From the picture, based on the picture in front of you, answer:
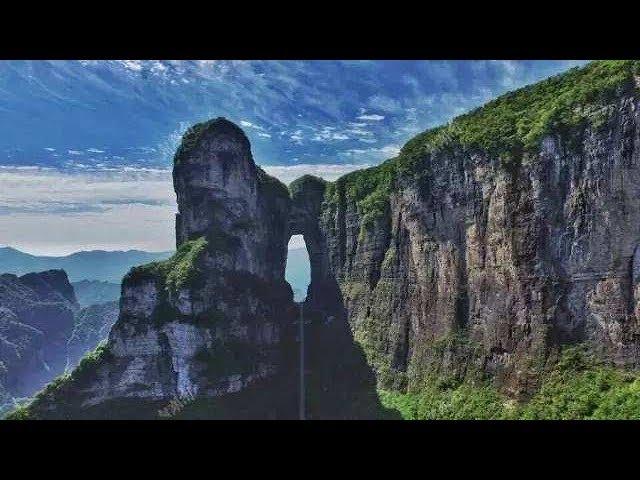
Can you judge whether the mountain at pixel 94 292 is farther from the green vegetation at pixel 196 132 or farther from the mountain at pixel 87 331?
the green vegetation at pixel 196 132

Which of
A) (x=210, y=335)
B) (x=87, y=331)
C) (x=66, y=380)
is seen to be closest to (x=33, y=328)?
(x=87, y=331)

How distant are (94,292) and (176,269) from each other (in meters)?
135

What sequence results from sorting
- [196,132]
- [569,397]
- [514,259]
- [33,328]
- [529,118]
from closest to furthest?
[569,397] → [514,259] → [529,118] → [196,132] → [33,328]

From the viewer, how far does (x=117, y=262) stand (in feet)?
640

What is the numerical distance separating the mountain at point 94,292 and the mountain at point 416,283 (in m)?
122

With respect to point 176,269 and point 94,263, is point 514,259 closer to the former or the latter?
point 176,269

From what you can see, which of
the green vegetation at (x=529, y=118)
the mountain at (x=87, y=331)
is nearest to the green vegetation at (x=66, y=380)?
the green vegetation at (x=529, y=118)

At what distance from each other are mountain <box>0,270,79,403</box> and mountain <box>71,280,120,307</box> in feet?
186

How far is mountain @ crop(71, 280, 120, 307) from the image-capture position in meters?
154

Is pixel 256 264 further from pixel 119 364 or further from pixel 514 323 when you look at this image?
pixel 514 323

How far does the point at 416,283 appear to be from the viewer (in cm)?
3144

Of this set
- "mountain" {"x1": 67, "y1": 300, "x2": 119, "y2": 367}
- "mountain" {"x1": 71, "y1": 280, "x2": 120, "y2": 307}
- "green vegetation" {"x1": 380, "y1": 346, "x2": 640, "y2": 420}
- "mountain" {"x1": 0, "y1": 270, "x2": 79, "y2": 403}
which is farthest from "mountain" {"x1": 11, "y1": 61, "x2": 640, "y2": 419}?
"mountain" {"x1": 71, "y1": 280, "x2": 120, "y2": 307}

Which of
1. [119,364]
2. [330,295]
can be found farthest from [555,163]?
[119,364]

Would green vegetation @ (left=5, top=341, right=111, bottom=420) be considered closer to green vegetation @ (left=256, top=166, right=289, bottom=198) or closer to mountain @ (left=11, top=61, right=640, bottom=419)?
mountain @ (left=11, top=61, right=640, bottom=419)
